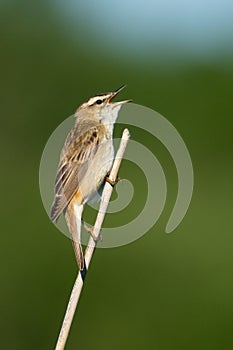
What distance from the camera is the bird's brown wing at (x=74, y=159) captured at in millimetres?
4469

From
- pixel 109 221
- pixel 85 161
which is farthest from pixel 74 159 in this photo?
pixel 109 221

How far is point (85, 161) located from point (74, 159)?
2.4 inches

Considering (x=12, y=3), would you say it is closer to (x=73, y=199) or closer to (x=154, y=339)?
(x=154, y=339)

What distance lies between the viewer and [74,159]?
4.66 m

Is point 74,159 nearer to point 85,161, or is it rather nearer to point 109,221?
point 85,161

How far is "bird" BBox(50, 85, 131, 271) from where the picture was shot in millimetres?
4434

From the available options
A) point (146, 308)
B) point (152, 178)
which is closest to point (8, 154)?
point (146, 308)

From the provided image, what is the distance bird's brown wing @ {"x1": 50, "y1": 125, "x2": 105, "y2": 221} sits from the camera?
447 centimetres

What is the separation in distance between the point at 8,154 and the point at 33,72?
3.60 meters

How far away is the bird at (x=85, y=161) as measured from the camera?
175 inches

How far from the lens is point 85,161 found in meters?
4.66

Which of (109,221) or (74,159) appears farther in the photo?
(109,221)

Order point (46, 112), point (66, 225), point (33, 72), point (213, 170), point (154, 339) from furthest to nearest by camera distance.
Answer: point (33, 72)
point (46, 112)
point (213, 170)
point (154, 339)
point (66, 225)

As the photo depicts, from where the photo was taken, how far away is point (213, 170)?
45.1 ft
